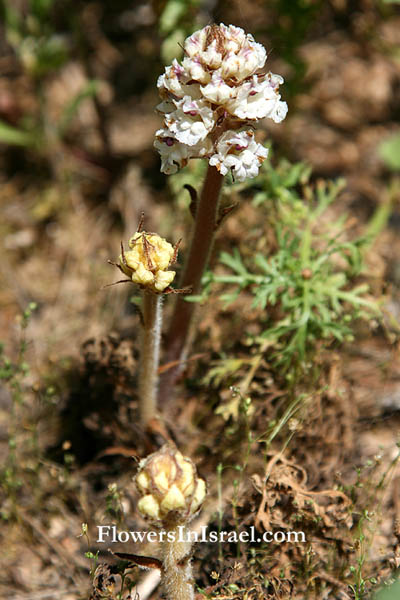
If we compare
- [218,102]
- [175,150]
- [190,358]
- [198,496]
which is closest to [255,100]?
[218,102]

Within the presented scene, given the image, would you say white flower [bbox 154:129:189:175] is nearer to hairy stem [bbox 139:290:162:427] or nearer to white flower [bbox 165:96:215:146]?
white flower [bbox 165:96:215:146]

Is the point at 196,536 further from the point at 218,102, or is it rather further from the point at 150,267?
the point at 218,102

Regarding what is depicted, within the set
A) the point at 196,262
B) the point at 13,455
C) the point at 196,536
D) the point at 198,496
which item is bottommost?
the point at 196,536

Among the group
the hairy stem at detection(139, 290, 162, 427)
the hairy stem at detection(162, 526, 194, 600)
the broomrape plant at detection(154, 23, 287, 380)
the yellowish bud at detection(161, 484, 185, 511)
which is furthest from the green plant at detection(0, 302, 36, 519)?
the broomrape plant at detection(154, 23, 287, 380)

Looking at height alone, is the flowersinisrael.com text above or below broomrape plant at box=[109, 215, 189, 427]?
below

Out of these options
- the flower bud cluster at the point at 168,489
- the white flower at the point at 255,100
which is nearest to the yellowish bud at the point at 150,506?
A: the flower bud cluster at the point at 168,489
